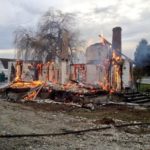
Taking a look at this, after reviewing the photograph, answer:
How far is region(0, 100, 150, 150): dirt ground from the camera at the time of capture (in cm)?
1108

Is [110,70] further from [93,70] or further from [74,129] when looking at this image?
[74,129]

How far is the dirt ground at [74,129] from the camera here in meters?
11.1

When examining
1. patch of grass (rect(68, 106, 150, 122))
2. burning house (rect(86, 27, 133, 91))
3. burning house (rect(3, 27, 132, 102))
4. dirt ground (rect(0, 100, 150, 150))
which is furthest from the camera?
burning house (rect(86, 27, 133, 91))

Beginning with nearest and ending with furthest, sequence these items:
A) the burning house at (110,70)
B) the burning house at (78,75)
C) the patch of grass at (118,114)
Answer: the patch of grass at (118,114) → the burning house at (78,75) → the burning house at (110,70)

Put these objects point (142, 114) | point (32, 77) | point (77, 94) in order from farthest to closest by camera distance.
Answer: point (32, 77) < point (77, 94) < point (142, 114)

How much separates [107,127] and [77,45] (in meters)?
40.1

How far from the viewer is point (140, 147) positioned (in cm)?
1117

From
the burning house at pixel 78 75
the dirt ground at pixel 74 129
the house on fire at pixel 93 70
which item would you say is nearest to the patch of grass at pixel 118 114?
the dirt ground at pixel 74 129

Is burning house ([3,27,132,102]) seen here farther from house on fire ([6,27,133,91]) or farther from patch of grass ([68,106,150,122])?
patch of grass ([68,106,150,122])

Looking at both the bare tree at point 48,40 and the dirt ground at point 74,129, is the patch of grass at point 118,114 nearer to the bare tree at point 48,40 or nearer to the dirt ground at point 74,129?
the dirt ground at point 74,129

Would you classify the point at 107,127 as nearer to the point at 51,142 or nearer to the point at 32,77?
the point at 51,142

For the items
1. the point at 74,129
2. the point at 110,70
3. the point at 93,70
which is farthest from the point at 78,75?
the point at 74,129

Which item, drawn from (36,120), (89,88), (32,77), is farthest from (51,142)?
(32,77)

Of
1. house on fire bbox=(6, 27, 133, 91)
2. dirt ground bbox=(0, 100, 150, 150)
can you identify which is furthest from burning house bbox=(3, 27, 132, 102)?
dirt ground bbox=(0, 100, 150, 150)
